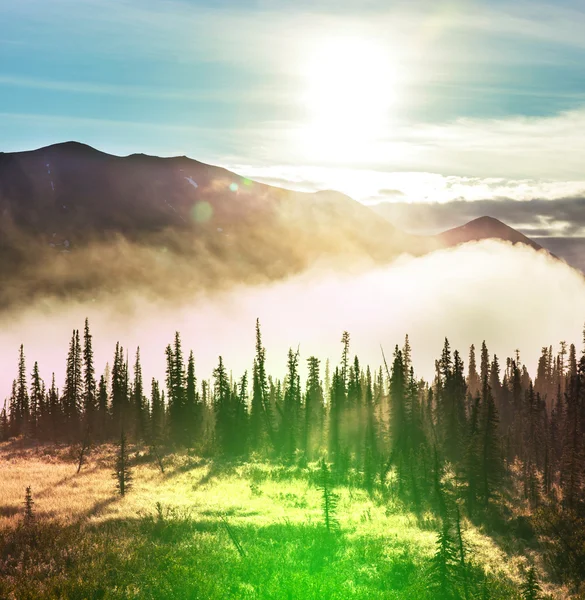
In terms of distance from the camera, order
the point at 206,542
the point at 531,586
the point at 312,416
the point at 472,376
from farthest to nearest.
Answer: the point at 472,376 < the point at 312,416 < the point at 206,542 < the point at 531,586

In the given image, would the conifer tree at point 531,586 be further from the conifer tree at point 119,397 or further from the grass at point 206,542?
the conifer tree at point 119,397

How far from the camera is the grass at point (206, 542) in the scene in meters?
29.5

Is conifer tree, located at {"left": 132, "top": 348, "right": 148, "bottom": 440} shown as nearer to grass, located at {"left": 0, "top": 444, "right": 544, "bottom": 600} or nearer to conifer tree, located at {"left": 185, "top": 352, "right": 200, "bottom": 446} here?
conifer tree, located at {"left": 185, "top": 352, "right": 200, "bottom": 446}

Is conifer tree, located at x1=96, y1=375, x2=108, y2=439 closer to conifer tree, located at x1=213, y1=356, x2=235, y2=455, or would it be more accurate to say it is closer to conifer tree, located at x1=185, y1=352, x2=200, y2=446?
conifer tree, located at x1=185, y1=352, x2=200, y2=446

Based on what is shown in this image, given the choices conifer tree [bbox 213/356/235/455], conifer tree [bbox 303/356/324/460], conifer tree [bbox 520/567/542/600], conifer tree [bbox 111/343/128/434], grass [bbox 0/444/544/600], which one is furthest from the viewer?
conifer tree [bbox 111/343/128/434]

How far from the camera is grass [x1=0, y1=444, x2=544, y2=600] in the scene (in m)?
29.5

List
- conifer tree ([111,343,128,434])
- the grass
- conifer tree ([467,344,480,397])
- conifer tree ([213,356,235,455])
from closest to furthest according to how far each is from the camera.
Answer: the grass → conifer tree ([213,356,235,455]) → conifer tree ([111,343,128,434]) → conifer tree ([467,344,480,397])

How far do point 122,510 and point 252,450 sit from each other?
118 ft

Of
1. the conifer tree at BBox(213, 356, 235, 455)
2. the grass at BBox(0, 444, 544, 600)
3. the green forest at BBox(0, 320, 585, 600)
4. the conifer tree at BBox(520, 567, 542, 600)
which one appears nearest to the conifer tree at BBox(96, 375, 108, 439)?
the green forest at BBox(0, 320, 585, 600)

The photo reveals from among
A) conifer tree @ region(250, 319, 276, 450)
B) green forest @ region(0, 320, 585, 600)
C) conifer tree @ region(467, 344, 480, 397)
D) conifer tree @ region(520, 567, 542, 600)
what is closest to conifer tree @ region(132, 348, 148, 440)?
green forest @ region(0, 320, 585, 600)

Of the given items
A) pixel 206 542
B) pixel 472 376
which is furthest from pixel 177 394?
pixel 472 376

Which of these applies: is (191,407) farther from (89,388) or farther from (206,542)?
(206,542)

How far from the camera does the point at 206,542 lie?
36938mm

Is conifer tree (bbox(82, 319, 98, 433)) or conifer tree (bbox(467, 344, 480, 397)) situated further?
conifer tree (bbox(467, 344, 480, 397))
